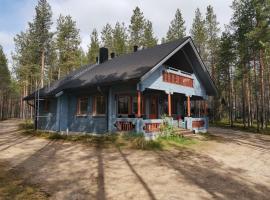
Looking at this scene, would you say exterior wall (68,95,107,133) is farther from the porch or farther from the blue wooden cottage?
Answer: the porch

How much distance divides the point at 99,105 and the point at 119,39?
29158 millimetres

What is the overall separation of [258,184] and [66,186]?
5.69 meters

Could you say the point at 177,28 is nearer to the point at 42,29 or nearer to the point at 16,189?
the point at 42,29

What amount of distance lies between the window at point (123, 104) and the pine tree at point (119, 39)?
1090 inches

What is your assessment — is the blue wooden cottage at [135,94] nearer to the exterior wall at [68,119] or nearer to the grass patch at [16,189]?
the exterior wall at [68,119]

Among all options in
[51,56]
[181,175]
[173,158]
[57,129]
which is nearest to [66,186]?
[181,175]

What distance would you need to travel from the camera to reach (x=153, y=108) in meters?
→ 19.4

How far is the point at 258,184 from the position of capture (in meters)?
7.45

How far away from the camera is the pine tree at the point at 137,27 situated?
4122 cm

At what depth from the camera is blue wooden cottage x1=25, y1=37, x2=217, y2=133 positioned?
14.9m

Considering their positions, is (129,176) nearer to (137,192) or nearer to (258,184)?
(137,192)

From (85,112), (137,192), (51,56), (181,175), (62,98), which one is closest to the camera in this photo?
(137,192)

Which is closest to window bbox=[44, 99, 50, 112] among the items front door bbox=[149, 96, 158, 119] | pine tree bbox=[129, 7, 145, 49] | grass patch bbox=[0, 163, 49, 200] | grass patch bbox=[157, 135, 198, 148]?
front door bbox=[149, 96, 158, 119]

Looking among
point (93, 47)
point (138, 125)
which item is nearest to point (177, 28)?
point (93, 47)
